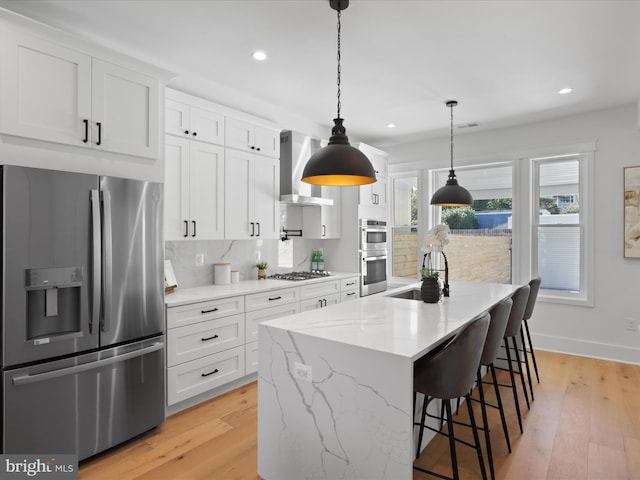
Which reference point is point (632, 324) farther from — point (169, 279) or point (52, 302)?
point (52, 302)

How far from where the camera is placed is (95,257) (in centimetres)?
225

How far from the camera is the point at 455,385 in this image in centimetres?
183

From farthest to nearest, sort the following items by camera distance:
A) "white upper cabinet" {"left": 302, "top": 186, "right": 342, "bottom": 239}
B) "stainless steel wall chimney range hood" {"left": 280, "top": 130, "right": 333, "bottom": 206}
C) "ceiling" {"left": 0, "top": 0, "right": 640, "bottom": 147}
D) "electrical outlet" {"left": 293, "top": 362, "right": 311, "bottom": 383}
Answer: "white upper cabinet" {"left": 302, "top": 186, "right": 342, "bottom": 239} < "stainless steel wall chimney range hood" {"left": 280, "top": 130, "right": 333, "bottom": 206} < "ceiling" {"left": 0, "top": 0, "right": 640, "bottom": 147} < "electrical outlet" {"left": 293, "top": 362, "right": 311, "bottom": 383}

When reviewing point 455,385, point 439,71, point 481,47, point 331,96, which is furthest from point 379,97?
point 455,385

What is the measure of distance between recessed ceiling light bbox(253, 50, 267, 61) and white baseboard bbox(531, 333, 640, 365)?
14.1ft

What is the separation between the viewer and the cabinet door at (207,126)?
129 inches

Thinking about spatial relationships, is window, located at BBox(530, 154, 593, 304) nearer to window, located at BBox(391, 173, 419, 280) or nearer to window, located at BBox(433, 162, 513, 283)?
window, located at BBox(433, 162, 513, 283)

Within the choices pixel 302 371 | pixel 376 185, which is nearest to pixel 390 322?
pixel 302 371

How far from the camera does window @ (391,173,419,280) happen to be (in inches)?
223

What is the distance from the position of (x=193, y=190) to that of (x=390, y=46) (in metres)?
1.94

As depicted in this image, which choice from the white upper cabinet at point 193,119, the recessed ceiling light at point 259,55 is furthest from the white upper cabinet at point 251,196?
the recessed ceiling light at point 259,55

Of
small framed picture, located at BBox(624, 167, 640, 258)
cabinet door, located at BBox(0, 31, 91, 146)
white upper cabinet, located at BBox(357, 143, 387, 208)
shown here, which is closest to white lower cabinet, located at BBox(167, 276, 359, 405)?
cabinet door, located at BBox(0, 31, 91, 146)

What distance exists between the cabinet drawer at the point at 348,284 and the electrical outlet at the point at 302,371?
2634 millimetres

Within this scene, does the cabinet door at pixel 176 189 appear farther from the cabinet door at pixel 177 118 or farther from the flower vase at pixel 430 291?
the flower vase at pixel 430 291
